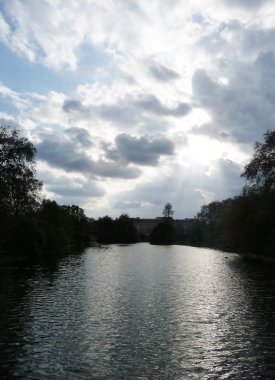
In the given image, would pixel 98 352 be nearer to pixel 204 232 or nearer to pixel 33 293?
pixel 33 293

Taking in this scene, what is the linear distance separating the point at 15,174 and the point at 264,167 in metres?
40.1

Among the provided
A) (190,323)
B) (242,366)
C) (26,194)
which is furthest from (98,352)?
(26,194)

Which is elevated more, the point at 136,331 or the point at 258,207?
the point at 258,207

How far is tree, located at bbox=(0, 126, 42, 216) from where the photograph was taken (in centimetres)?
5723

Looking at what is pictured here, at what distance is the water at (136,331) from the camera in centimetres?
1573

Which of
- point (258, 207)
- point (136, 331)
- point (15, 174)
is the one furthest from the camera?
point (258, 207)

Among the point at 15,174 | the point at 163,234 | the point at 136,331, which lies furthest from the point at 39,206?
the point at 163,234

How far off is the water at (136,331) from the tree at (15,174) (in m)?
21.0

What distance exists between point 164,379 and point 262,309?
48.8 feet

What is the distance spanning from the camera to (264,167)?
238 ft

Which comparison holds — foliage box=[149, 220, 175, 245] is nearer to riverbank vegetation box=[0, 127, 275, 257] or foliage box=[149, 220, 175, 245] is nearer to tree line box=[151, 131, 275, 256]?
riverbank vegetation box=[0, 127, 275, 257]

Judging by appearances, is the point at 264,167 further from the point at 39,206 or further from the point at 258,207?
the point at 39,206

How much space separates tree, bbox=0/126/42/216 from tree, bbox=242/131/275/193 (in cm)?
3676

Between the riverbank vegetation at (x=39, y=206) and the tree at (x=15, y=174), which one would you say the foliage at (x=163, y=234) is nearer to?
the riverbank vegetation at (x=39, y=206)
